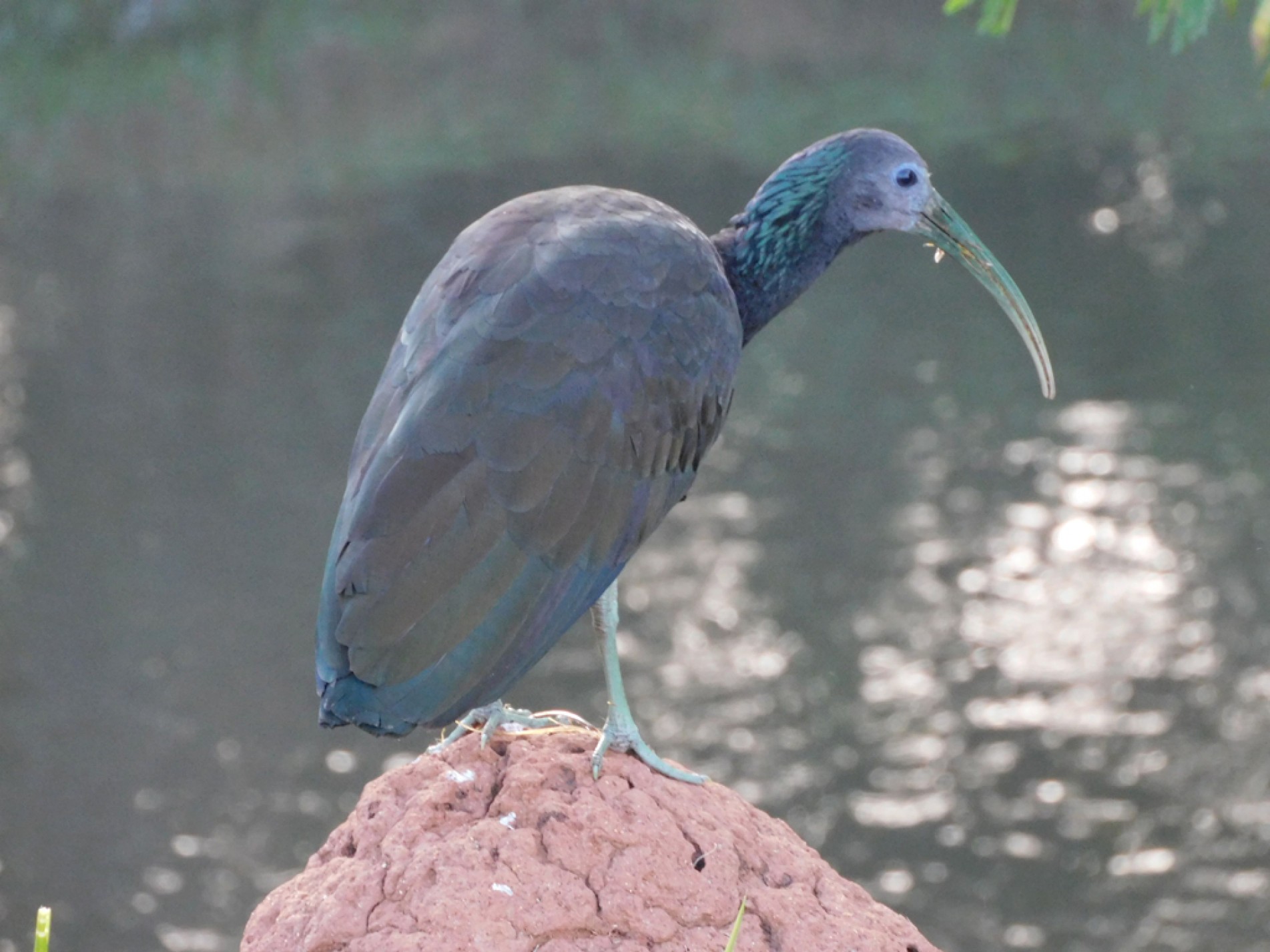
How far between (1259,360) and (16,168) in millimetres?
21254

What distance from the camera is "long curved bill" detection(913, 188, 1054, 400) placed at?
6.60m

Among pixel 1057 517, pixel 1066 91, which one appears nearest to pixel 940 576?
pixel 1057 517

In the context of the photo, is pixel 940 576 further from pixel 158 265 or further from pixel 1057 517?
pixel 158 265

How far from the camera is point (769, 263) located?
645cm

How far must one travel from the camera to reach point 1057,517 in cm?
1858

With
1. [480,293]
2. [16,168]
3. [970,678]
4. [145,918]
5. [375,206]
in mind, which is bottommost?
[480,293]

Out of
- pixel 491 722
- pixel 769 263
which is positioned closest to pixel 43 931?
pixel 491 722

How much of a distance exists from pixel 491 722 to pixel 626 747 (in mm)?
417

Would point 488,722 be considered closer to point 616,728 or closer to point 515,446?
point 616,728

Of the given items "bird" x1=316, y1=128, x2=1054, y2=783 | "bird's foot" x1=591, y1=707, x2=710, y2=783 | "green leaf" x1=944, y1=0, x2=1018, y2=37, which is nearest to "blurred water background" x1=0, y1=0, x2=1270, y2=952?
"green leaf" x1=944, y1=0, x2=1018, y2=37

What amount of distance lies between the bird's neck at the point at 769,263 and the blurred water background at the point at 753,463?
27.2ft

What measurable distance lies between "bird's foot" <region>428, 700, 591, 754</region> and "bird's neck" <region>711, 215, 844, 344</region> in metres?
1.67

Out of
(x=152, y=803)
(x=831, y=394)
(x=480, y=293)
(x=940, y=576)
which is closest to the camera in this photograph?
(x=480, y=293)

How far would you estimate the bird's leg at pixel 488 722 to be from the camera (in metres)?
5.43
